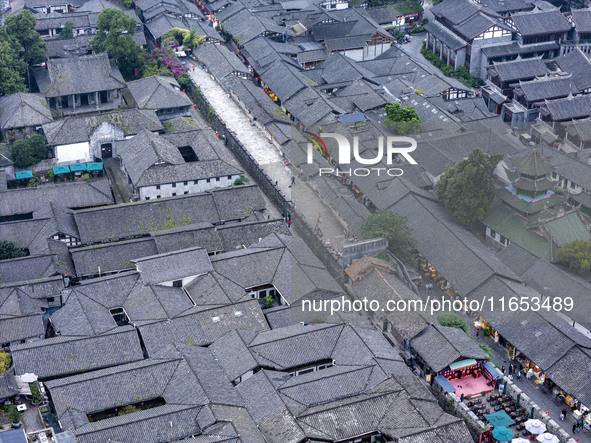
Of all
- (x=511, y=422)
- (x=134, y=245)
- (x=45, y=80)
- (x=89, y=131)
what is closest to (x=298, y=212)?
(x=134, y=245)

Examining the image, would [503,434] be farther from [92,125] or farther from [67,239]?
[92,125]

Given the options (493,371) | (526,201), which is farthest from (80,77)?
(493,371)

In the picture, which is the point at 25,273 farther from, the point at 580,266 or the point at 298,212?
the point at 580,266

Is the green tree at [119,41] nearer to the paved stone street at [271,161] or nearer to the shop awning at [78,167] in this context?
the paved stone street at [271,161]

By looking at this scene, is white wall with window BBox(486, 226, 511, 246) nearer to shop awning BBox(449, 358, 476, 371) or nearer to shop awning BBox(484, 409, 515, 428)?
shop awning BBox(449, 358, 476, 371)

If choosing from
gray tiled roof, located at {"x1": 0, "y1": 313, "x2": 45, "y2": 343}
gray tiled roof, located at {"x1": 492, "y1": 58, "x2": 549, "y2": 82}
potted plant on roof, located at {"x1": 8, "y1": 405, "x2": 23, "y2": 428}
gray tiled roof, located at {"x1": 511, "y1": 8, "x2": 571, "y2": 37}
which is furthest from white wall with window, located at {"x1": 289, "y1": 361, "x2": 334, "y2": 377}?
gray tiled roof, located at {"x1": 511, "y1": 8, "x2": 571, "y2": 37}
